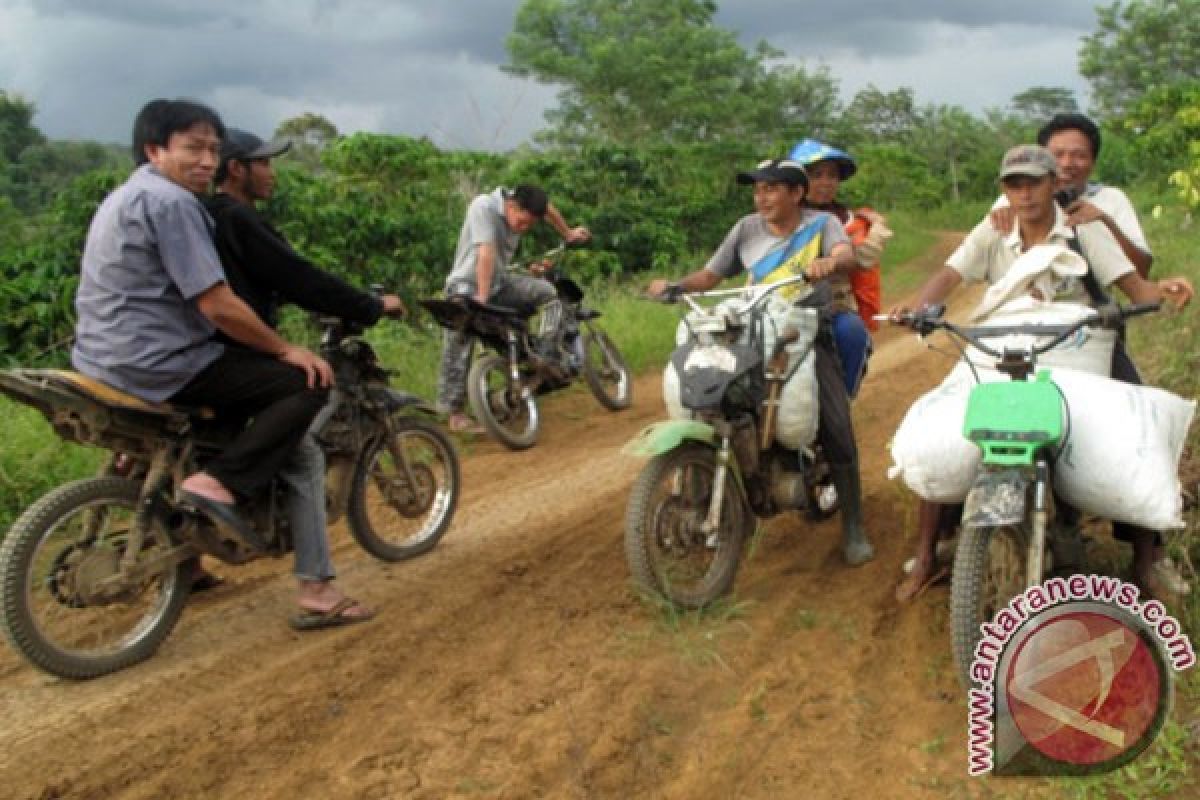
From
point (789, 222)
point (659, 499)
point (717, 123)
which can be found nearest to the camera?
point (659, 499)

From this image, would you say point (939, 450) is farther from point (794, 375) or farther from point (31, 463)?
point (31, 463)

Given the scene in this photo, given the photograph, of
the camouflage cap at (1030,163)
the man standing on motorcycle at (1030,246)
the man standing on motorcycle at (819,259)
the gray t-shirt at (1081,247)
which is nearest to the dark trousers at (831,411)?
the man standing on motorcycle at (819,259)

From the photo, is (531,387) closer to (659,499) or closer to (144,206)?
(659,499)

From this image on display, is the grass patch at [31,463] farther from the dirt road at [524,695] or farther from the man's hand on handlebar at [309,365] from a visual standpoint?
the man's hand on handlebar at [309,365]

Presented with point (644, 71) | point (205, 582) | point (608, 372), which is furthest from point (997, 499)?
point (644, 71)

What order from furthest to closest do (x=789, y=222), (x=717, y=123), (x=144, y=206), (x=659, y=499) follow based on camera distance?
(x=717, y=123) → (x=789, y=222) → (x=659, y=499) → (x=144, y=206)

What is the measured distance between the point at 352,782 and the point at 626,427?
4.87m

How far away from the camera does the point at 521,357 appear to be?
7484 mm

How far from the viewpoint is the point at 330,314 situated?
14.7 ft

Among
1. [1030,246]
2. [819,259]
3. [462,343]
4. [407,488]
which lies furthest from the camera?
[462,343]

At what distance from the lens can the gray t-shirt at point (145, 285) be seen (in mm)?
3631

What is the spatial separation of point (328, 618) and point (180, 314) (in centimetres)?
135

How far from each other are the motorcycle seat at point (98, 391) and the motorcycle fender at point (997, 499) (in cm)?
287

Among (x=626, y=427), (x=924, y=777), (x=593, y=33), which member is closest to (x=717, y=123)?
(x=593, y=33)
